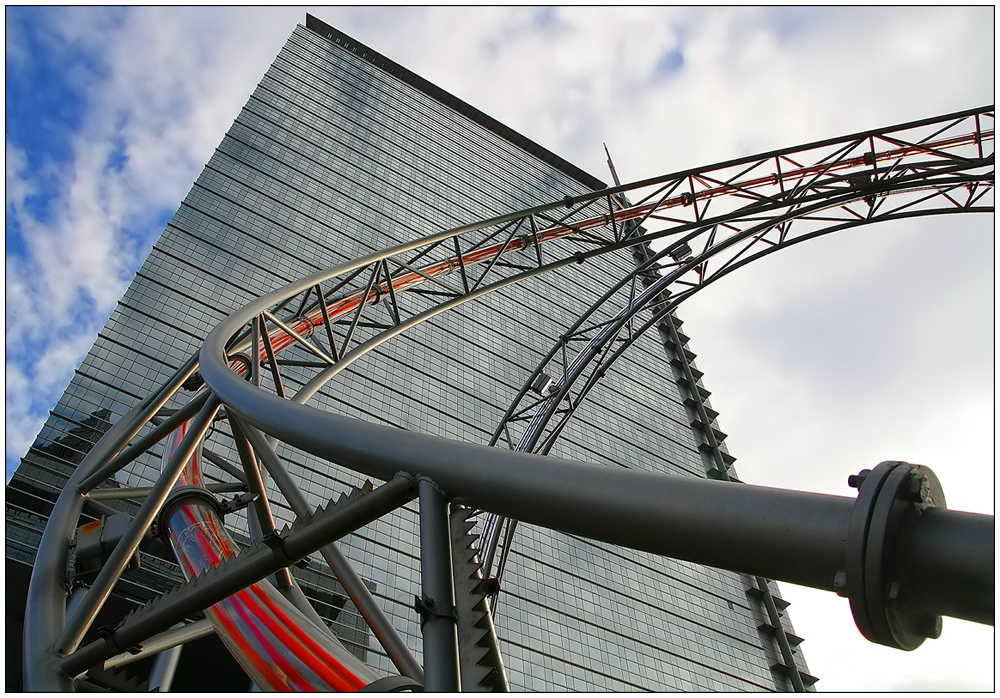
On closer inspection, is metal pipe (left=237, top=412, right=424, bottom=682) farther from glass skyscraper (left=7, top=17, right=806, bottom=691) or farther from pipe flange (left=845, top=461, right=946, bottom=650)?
pipe flange (left=845, top=461, right=946, bottom=650)

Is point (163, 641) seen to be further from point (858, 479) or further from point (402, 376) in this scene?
point (402, 376)

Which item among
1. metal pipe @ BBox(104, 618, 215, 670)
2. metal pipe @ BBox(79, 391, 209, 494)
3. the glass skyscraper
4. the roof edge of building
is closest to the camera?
metal pipe @ BBox(104, 618, 215, 670)

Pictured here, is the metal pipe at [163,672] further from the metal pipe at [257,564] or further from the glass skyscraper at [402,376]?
the metal pipe at [257,564]

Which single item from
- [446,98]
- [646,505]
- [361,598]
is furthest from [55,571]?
[446,98]

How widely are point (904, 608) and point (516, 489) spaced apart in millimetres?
1941

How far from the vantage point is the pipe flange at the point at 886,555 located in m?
2.59

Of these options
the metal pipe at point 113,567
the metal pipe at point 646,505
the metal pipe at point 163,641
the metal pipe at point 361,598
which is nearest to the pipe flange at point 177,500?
the metal pipe at point 113,567

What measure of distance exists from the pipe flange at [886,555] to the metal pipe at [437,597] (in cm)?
206

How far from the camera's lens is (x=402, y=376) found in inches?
1192

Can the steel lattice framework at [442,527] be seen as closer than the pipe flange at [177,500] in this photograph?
Yes

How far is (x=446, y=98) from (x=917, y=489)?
54330 mm

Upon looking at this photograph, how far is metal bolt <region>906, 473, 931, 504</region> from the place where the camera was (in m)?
2.67

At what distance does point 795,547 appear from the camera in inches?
112

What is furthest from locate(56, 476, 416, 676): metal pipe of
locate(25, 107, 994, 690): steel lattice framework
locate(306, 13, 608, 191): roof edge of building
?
locate(306, 13, 608, 191): roof edge of building
